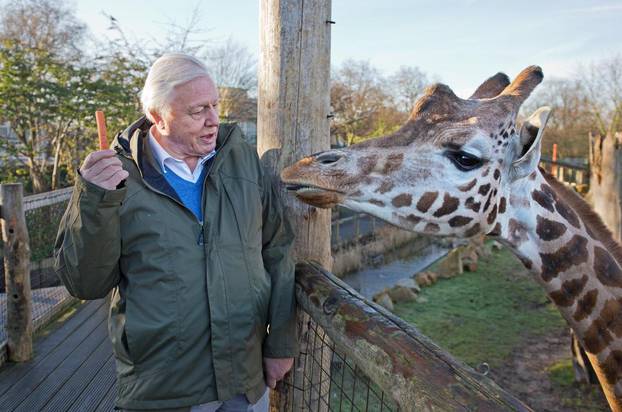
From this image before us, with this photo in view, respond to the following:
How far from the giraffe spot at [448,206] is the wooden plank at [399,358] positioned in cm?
66

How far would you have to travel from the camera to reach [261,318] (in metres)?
1.81

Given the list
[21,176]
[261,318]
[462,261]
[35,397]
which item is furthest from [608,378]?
[21,176]

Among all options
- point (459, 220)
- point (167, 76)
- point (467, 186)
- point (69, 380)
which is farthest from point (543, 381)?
point (167, 76)

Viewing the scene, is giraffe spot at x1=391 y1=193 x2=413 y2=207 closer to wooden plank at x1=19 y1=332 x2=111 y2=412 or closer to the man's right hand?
the man's right hand

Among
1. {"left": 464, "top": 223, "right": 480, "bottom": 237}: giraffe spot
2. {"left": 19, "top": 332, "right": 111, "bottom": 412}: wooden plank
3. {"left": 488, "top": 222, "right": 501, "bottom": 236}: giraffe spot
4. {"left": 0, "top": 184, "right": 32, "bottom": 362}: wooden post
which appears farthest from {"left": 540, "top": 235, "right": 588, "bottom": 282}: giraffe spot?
{"left": 0, "top": 184, "right": 32, "bottom": 362}: wooden post

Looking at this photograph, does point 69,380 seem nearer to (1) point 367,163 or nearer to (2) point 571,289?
(1) point 367,163

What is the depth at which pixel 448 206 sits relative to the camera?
7.15 ft

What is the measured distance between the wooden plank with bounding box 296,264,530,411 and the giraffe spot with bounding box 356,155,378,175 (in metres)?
0.55

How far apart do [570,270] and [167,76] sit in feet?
6.57

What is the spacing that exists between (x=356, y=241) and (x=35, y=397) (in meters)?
8.35

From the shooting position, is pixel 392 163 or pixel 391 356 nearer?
pixel 391 356

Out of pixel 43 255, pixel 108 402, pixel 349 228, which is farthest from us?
pixel 349 228

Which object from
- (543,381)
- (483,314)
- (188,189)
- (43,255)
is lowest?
(483,314)

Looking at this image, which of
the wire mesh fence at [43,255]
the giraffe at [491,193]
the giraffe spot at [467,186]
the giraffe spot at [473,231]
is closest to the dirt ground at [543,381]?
the giraffe at [491,193]
